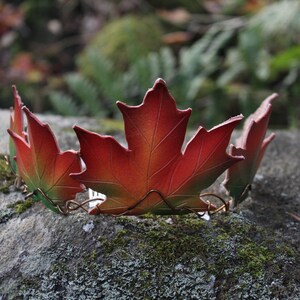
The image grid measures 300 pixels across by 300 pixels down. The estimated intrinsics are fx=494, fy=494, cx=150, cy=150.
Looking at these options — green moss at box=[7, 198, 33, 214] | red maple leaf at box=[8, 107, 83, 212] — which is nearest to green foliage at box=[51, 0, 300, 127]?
green moss at box=[7, 198, 33, 214]

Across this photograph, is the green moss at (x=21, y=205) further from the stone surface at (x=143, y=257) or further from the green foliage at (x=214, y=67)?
the green foliage at (x=214, y=67)

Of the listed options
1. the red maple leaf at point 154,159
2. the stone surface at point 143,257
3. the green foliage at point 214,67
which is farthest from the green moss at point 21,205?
the green foliage at point 214,67

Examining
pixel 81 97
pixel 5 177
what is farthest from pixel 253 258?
pixel 81 97

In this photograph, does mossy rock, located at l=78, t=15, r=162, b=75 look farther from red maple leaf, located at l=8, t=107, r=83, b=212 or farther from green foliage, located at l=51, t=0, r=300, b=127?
red maple leaf, located at l=8, t=107, r=83, b=212

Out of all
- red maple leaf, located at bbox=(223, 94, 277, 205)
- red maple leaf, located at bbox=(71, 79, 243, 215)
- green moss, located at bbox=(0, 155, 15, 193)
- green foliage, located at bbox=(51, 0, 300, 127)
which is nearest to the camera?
red maple leaf, located at bbox=(71, 79, 243, 215)

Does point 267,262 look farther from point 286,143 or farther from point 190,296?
point 286,143

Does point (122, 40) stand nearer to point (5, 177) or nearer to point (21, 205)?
point (5, 177)

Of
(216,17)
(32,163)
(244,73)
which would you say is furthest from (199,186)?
(216,17)

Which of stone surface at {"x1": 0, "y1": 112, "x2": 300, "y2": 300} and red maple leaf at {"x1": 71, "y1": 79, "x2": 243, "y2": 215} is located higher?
red maple leaf at {"x1": 71, "y1": 79, "x2": 243, "y2": 215}
